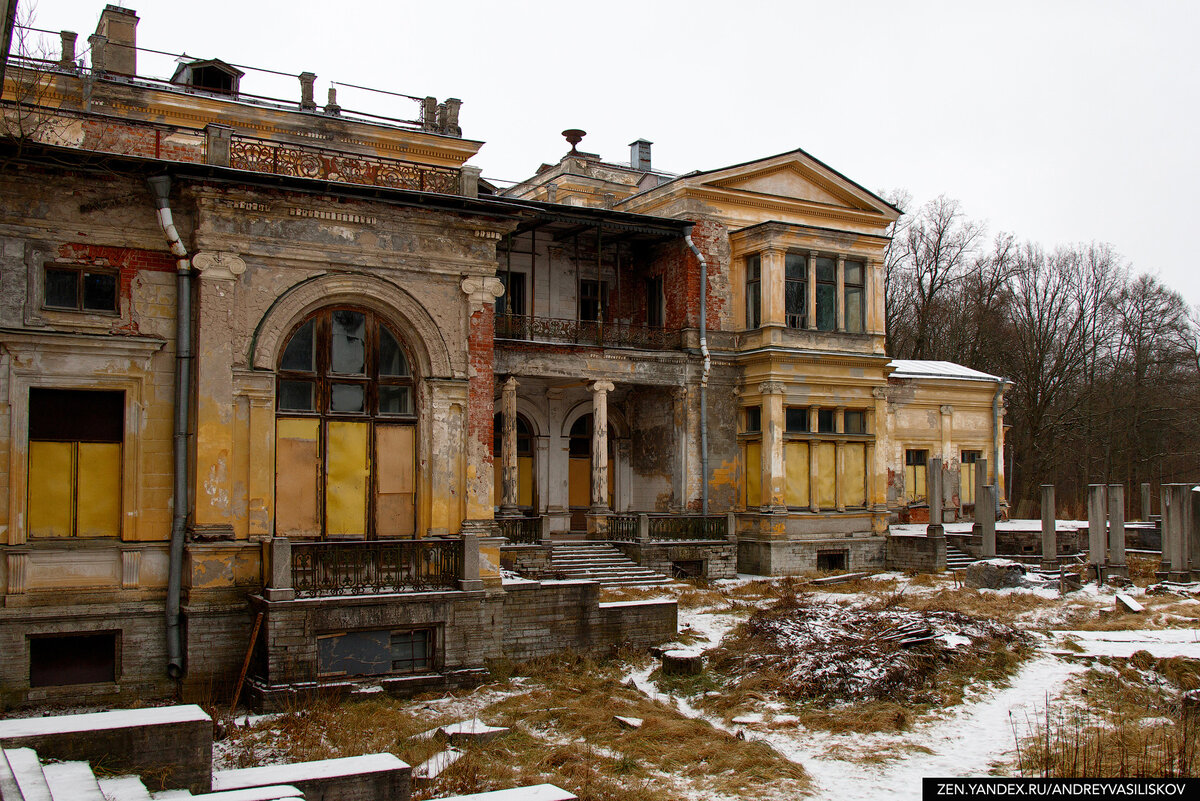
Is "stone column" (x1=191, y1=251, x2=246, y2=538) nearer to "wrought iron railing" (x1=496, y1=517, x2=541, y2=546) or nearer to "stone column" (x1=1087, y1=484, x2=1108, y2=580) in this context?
"wrought iron railing" (x1=496, y1=517, x2=541, y2=546)

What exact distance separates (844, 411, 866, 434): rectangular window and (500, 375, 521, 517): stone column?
9.38 meters

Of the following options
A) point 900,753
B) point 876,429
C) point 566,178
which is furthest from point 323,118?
point 900,753

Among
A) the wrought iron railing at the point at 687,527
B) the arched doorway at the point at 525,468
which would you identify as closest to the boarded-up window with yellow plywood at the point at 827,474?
the wrought iron railing at the point at 687,527

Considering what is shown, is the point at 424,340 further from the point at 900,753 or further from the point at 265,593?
the point at 900,753

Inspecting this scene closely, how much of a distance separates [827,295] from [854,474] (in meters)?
4.92

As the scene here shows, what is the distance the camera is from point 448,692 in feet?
45.0

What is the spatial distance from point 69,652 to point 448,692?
4944 millimetres

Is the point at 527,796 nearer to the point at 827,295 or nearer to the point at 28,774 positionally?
the point at 28,774

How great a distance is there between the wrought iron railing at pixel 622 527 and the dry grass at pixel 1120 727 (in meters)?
11.7

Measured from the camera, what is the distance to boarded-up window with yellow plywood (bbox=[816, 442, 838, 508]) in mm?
26531

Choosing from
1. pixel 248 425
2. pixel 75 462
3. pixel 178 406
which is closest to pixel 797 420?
pixel 248 425

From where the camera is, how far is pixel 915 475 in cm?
3419

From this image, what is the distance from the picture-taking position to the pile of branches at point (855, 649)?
13.1m

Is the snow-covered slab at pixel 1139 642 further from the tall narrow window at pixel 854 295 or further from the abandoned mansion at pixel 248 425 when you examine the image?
the tall narrow window at pixel 854 295
